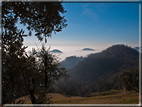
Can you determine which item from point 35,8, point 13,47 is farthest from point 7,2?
point 13,47

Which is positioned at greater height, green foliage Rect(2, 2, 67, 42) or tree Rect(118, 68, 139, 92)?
green foliage Rect(2, 2, 67, 42)

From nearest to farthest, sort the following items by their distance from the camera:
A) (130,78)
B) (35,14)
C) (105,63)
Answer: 1. (35,14)
2. (130,78)
3. (105,63)

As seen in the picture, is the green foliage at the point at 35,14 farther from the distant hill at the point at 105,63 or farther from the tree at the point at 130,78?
the distant hill at the point at 105,63

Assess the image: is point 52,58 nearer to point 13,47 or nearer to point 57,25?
point 57,25

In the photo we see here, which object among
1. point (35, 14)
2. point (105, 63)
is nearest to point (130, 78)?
point (35, 14)

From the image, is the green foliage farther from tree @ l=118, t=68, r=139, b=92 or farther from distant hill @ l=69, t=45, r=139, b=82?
distant hill @ l=69, t=45, r=139, b=82

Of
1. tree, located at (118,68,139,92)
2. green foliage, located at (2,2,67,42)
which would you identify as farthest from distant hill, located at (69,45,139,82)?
green foliage, located at (2,2,67,42)

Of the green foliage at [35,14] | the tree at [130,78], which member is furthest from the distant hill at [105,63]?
the green foliage at [35,14]

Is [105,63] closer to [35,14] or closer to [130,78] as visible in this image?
[130,78]
